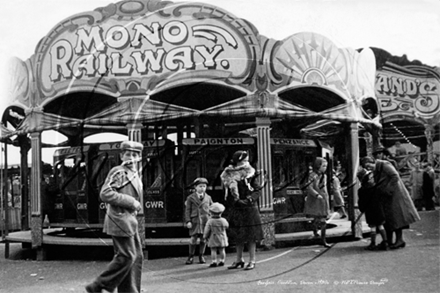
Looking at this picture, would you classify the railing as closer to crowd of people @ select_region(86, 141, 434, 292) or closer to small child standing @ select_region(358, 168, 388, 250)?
crowd of people @ select_region(86, 141, 434, 292)

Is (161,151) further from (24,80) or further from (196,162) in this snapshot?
(24,80)

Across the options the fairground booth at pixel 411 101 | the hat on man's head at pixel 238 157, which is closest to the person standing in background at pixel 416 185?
the fairground booth at pixel 411 101

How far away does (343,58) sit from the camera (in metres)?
5.49

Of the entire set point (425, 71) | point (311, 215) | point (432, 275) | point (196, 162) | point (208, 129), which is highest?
point (425, 71)

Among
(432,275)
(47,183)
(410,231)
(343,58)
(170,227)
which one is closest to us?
(432,275)

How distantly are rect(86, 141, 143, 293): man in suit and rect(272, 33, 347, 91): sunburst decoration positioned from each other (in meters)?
2.03

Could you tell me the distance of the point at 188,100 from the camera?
694 cm

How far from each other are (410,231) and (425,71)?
2292 millimetres

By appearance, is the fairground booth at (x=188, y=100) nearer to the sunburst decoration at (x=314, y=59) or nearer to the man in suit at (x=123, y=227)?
the sunburst decoration at (x=314, y=59)

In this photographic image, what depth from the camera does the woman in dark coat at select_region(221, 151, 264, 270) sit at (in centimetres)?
476

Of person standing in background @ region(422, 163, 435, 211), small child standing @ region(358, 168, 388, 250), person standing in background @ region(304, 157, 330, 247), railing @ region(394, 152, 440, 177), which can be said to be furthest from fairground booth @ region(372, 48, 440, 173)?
person standing in background @ region(304, 157, 330, 247)

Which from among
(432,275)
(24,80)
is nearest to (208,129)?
(24,80)

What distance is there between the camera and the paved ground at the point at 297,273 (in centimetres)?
478

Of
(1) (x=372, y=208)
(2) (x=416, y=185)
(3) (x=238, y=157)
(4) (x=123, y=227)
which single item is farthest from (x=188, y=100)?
(2) (x=416, y=185)
